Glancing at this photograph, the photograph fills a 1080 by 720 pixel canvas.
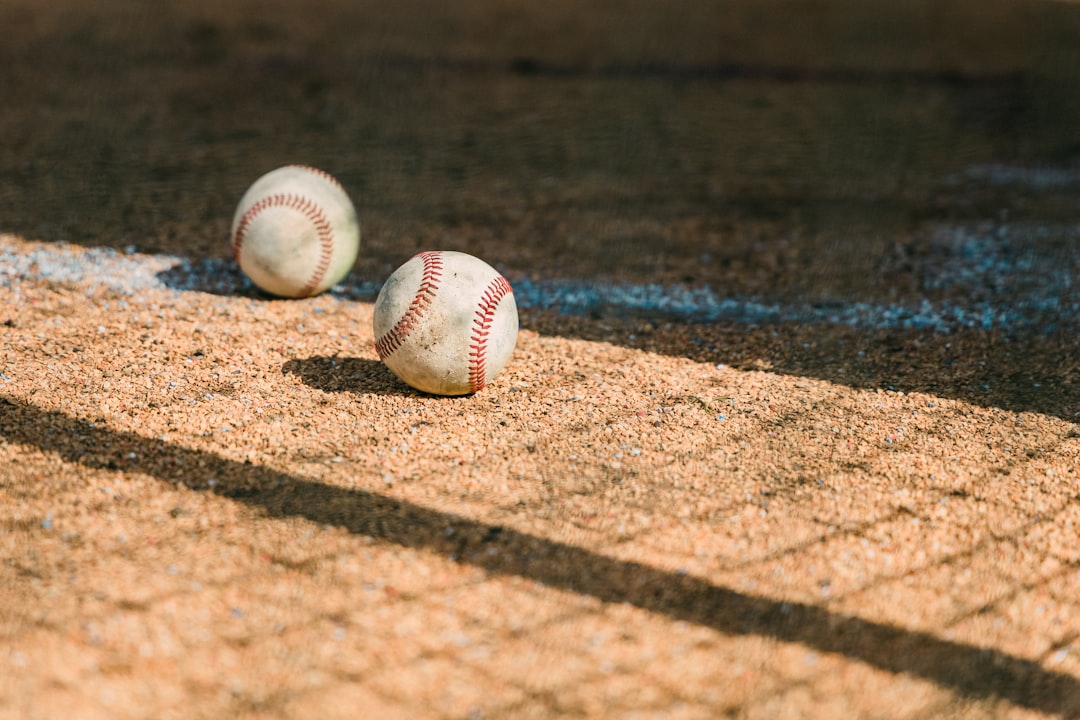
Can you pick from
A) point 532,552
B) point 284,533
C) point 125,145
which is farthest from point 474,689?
point 125,145

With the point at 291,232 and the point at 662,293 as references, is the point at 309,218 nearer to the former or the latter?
the point at 291,232

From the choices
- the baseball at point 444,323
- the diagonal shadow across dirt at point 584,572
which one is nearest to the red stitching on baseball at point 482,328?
the baseball at point 444,323

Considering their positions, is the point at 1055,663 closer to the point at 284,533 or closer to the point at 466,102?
the point at 284,533

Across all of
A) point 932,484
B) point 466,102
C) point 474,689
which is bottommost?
point 474,689

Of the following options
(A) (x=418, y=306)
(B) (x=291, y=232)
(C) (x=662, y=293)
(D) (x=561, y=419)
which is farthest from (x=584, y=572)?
(C) (x=662, y=293)

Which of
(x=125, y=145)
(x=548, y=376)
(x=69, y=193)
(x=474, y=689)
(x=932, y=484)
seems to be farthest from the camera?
(x=125, y=145)
